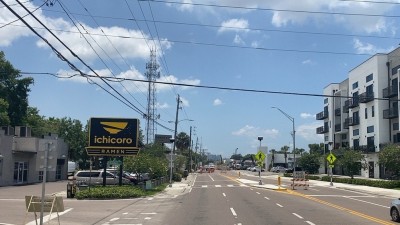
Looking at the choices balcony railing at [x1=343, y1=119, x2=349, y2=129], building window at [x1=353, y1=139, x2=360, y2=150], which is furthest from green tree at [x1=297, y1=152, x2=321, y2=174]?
balcony railing at [x1=343, y1=119, x2=349, y2=129]

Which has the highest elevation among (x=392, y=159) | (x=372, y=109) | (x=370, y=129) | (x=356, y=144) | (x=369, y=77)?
(x=369, y=77)

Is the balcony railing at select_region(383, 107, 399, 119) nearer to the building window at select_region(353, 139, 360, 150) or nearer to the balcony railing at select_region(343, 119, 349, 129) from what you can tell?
the building window at select_region(353, 139, 360, 150)

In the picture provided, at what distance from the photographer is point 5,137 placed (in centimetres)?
4459

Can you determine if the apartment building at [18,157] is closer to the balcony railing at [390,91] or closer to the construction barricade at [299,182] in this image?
the construction barricade at [299,182]

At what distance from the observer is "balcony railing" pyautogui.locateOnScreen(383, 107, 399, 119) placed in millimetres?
68625

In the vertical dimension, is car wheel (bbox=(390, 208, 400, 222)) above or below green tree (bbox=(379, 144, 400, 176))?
below

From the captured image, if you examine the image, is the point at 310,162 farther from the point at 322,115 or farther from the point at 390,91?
the point at 390,91

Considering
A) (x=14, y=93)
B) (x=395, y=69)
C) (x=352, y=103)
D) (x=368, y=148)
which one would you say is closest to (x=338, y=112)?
(x=352, y=103)

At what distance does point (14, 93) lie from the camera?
80625 mm

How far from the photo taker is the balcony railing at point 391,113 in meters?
68.6

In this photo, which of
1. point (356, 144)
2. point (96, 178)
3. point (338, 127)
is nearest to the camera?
point (96, 178)

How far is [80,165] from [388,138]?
51.0 metres

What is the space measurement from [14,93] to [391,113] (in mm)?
60536

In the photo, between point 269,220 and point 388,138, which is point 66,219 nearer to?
point 269,220
